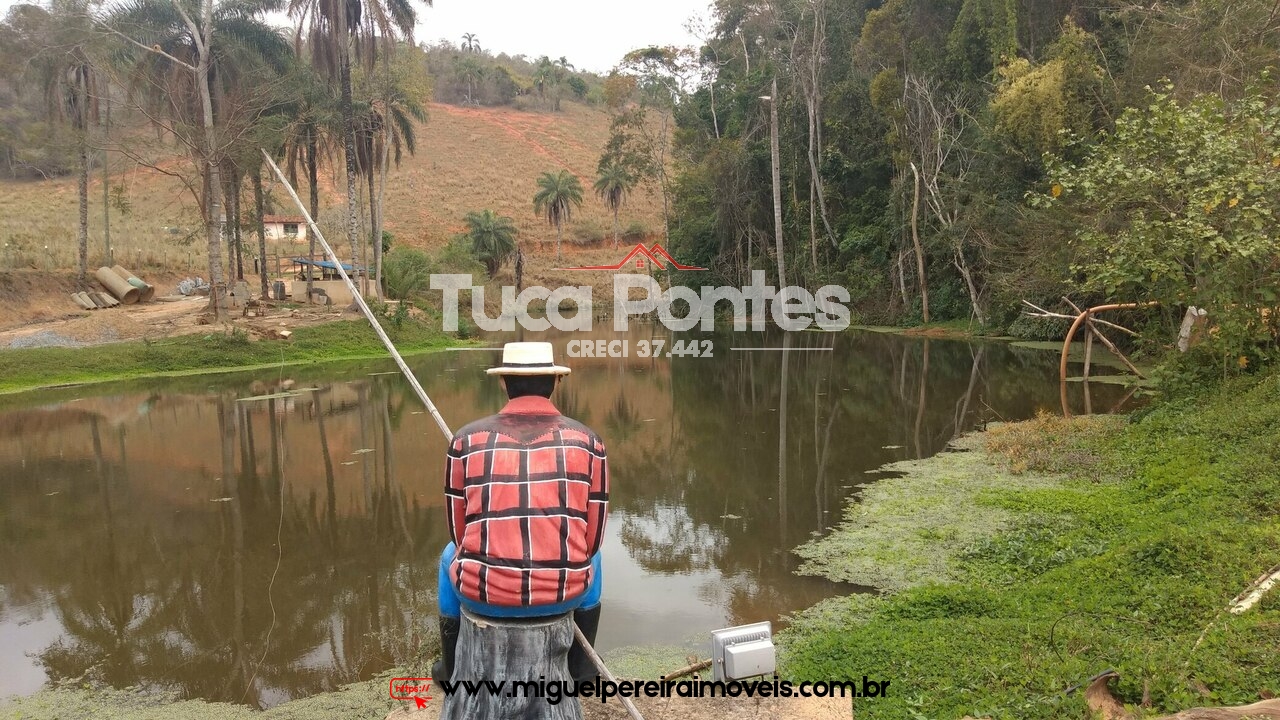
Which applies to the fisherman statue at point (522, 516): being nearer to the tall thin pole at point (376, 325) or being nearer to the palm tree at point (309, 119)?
the tall thin pole at point (376, 325)

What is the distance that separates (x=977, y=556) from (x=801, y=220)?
94.8ft

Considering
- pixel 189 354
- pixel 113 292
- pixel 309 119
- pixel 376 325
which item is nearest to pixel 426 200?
pixel 309 119

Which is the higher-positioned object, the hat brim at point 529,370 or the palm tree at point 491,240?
the palm tree at point 491,240

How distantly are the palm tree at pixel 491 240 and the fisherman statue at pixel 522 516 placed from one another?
4378 centimetres

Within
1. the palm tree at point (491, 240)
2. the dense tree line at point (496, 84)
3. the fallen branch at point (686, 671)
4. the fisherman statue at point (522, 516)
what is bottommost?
the fallen branch at point (686, 671)

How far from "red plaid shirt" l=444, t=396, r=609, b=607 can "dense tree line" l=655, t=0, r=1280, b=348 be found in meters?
7.70

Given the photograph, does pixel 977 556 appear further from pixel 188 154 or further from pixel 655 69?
pixel 655 69

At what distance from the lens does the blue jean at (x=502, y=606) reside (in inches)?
102

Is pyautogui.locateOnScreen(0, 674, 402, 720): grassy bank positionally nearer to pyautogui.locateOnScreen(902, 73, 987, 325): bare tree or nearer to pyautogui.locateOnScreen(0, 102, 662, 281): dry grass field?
pyautogui.locateOnScreen(0, 102, 662, 281): dry grass field

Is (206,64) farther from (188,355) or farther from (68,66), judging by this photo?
(188,355)

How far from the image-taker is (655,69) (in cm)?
4012

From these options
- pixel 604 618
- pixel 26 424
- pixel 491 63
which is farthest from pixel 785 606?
pixel 491 63

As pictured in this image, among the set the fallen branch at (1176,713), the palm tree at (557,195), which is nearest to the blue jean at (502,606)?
the fallen branch at (1176,713)

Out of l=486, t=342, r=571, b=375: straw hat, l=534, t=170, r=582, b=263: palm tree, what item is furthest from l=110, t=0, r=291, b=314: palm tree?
l=534, t=170, r=582, b=263: palm tree
